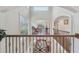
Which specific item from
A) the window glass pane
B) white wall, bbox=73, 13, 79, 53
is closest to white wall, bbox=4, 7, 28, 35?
the window glass pane

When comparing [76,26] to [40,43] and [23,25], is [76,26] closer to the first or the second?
[40,43]

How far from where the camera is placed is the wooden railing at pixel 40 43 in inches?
63.0

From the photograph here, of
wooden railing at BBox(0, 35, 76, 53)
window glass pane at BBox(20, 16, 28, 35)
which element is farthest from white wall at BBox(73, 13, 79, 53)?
window glass pane at BBox(20, 16, 28, 35)

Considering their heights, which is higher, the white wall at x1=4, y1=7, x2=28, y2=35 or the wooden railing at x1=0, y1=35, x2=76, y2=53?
the white wall at x1=4, y1=7, x2=28, y2=35

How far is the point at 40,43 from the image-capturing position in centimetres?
167

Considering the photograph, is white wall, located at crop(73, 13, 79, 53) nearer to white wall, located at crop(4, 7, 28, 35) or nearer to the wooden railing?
the wooden railing

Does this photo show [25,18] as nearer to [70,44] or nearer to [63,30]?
[63,30]

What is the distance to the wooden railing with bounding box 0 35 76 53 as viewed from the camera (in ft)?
5.25

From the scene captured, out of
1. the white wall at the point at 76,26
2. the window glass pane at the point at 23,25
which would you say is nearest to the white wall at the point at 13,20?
the window glass pane at the point at 23,25

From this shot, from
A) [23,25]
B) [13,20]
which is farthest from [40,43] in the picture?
[13,20]

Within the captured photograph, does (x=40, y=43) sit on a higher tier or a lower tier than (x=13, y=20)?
lower

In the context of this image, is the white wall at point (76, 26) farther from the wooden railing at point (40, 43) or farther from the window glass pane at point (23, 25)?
the window glass pane at point (23, 25)

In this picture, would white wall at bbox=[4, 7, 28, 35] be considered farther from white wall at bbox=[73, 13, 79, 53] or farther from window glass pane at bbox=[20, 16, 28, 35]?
white wall at bbox=[73, 13, 79, 53]
